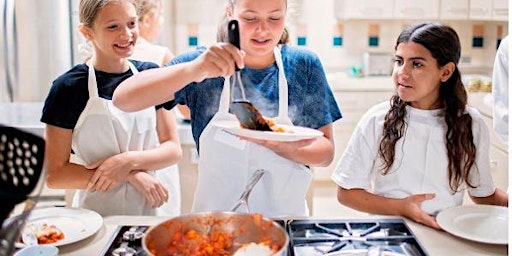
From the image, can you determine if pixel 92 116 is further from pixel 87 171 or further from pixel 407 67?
pixel 407 67

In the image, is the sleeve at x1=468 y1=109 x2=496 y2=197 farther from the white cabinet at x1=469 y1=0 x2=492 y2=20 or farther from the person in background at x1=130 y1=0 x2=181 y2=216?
the white cabinet at x1=469 y1=0 x2=492 y2=20

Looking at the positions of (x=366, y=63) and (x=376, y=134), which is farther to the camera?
(x=366, y=63)

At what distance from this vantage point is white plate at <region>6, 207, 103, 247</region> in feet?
3.98

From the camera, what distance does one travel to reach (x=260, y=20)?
117 cm

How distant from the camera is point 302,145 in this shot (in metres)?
1.33

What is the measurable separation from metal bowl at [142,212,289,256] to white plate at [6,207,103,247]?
275mm

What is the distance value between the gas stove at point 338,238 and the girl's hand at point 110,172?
241 mm

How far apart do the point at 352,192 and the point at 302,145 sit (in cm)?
27

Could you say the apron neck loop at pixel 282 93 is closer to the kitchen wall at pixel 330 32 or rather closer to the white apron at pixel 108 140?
the white apron at pixel 108 140

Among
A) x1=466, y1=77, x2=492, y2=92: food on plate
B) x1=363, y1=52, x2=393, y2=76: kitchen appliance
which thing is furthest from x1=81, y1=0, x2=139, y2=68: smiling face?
x1=363, y1=52, x2=393, y2=76: kitchen appliance

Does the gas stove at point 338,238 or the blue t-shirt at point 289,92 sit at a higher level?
the blue t-shirt at point 289,92

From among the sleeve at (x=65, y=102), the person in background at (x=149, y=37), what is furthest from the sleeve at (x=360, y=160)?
the person in background at (x=149, y=37)

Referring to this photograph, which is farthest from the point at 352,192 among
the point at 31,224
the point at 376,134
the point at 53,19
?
the point at 53,19

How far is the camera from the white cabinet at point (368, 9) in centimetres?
396
